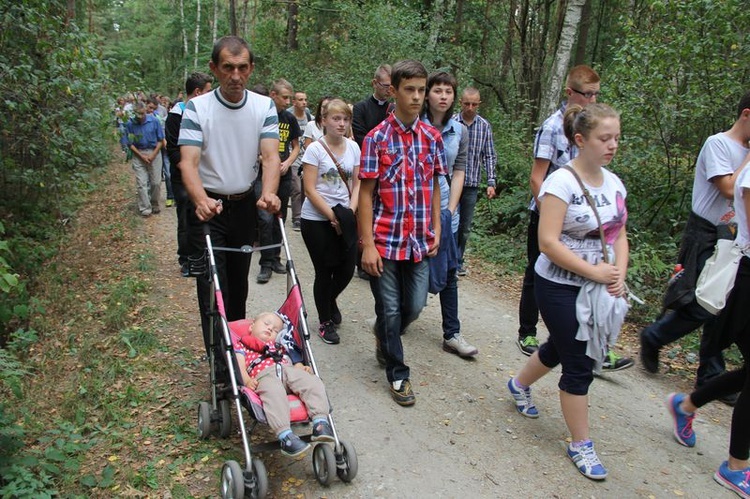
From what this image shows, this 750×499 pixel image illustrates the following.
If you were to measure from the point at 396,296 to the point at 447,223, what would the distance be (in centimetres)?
84

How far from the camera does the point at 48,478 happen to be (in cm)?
358

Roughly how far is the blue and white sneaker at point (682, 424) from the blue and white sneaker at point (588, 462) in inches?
30.7

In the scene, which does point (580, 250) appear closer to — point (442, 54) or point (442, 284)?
point (442, 284)

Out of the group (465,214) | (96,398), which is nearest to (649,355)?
(465,214)

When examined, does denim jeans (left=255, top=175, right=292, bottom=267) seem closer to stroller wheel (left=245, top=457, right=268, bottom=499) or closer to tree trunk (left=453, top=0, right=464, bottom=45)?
stroller wheel (left=245, top=457, right=268, bottom=499)

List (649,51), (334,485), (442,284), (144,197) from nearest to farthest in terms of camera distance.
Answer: (334,485)
(442,284)
(649,51)
(144,197)

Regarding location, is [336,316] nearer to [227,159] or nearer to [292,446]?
[227,159]

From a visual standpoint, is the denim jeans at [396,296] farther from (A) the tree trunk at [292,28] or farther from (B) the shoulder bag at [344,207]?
(A) the tree trunk at [292,28]

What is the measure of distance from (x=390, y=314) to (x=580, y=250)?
1485mm

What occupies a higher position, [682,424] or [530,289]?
[530,289]

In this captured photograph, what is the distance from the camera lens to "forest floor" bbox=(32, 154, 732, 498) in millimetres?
3518

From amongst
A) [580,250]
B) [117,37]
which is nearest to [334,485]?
[580,250]

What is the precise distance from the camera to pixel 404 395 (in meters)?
4.36

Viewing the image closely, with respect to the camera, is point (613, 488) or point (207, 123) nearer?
point (613, 488)
